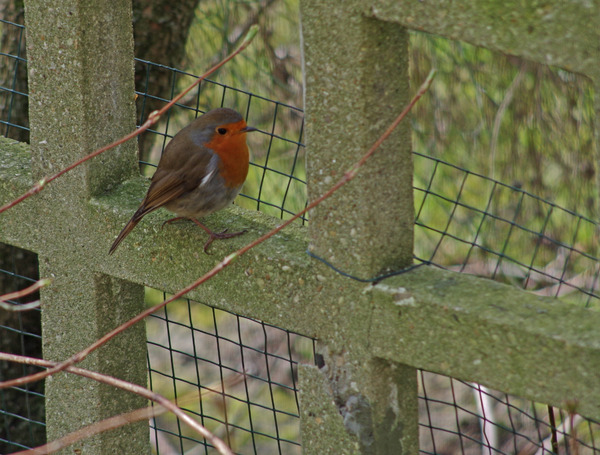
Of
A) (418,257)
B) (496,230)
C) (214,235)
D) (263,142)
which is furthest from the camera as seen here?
(263,142)

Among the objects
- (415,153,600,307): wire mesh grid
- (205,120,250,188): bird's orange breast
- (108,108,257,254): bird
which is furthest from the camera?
(415,153,600,307): wire mesh grid

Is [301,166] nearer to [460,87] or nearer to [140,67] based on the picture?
[460,87]

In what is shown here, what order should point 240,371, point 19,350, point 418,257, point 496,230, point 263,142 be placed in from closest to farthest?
point 19,350 < point 418,257 < point 496,230 < point 263,142 < point 240,371

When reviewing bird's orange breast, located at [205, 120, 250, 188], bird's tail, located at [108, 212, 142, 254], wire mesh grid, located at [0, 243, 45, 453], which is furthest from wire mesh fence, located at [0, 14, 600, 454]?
bird's tail, located at [108, 212, 142, 254]

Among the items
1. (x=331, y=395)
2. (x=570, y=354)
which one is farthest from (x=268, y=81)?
(x=570, y=354)

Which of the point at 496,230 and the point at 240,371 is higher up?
the point at 496,230

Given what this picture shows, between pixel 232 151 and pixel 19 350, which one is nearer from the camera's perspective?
pixel 232 151

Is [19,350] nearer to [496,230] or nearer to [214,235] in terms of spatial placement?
[214,235]

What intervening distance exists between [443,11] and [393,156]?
1.12 ft

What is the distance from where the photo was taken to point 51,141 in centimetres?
241

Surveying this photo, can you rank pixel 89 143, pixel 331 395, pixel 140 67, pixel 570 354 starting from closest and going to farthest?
pixel 570 354
pixel 331 395
pixel 89 143
pixel 140 67

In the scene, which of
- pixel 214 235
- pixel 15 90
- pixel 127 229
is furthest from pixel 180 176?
pixel 15 90

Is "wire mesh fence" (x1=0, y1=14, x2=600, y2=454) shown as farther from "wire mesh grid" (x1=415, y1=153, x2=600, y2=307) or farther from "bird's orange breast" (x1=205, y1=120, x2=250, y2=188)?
"bird's orange breast" (x1=205, y1=120, x2=250, y2=188)

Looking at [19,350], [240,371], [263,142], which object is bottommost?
[240,371]
